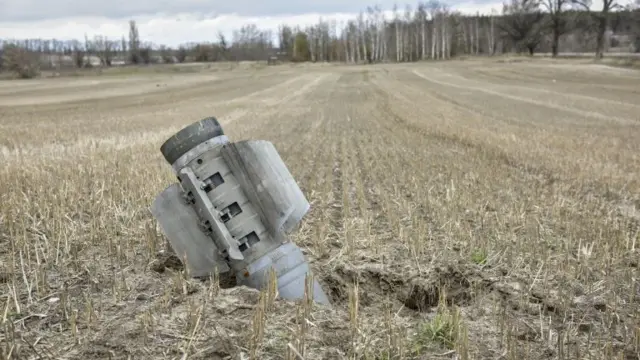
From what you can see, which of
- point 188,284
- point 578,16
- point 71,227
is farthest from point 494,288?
point 578,16

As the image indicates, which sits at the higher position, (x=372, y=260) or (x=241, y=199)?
(x=241, y=199)

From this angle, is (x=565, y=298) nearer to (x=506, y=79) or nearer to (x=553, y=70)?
(x=506, y=79)

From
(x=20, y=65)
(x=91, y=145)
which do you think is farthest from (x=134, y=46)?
(x=91, y=145)

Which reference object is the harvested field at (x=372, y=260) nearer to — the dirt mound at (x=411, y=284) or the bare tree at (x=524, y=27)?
the dirt mound at (x=411, y=284)

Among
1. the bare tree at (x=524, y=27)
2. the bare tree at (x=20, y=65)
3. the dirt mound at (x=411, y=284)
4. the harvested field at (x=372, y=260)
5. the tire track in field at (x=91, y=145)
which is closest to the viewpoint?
the harvested field at (x=372, y=260)

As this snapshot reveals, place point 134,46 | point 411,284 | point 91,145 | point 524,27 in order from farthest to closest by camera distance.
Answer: point 134,46 → point 524,27 → point 91,145 → point 411,284

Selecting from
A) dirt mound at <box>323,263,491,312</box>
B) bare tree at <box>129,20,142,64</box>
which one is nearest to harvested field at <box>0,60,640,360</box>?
dirt mound at <box>323,263,491,312</box>

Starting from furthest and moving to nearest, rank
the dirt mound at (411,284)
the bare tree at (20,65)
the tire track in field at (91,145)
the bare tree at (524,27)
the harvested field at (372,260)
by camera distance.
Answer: the bare tree at (524,27), the bare tree at (20,65), the tire track in field at (91,145), the dirt mound at (411,284), the harvested field at (372,260)

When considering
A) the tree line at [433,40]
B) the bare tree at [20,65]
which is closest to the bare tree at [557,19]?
the tree line at [433,40]

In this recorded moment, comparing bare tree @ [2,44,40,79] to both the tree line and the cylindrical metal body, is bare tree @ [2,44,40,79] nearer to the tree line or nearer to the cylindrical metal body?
the tree line

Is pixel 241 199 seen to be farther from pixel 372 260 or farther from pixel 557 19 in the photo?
pixel 557 19

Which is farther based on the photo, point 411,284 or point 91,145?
point 91,145

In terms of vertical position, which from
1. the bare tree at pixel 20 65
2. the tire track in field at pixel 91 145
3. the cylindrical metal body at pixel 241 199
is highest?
the bare tree at pixel 20 65

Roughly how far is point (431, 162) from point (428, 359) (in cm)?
702
